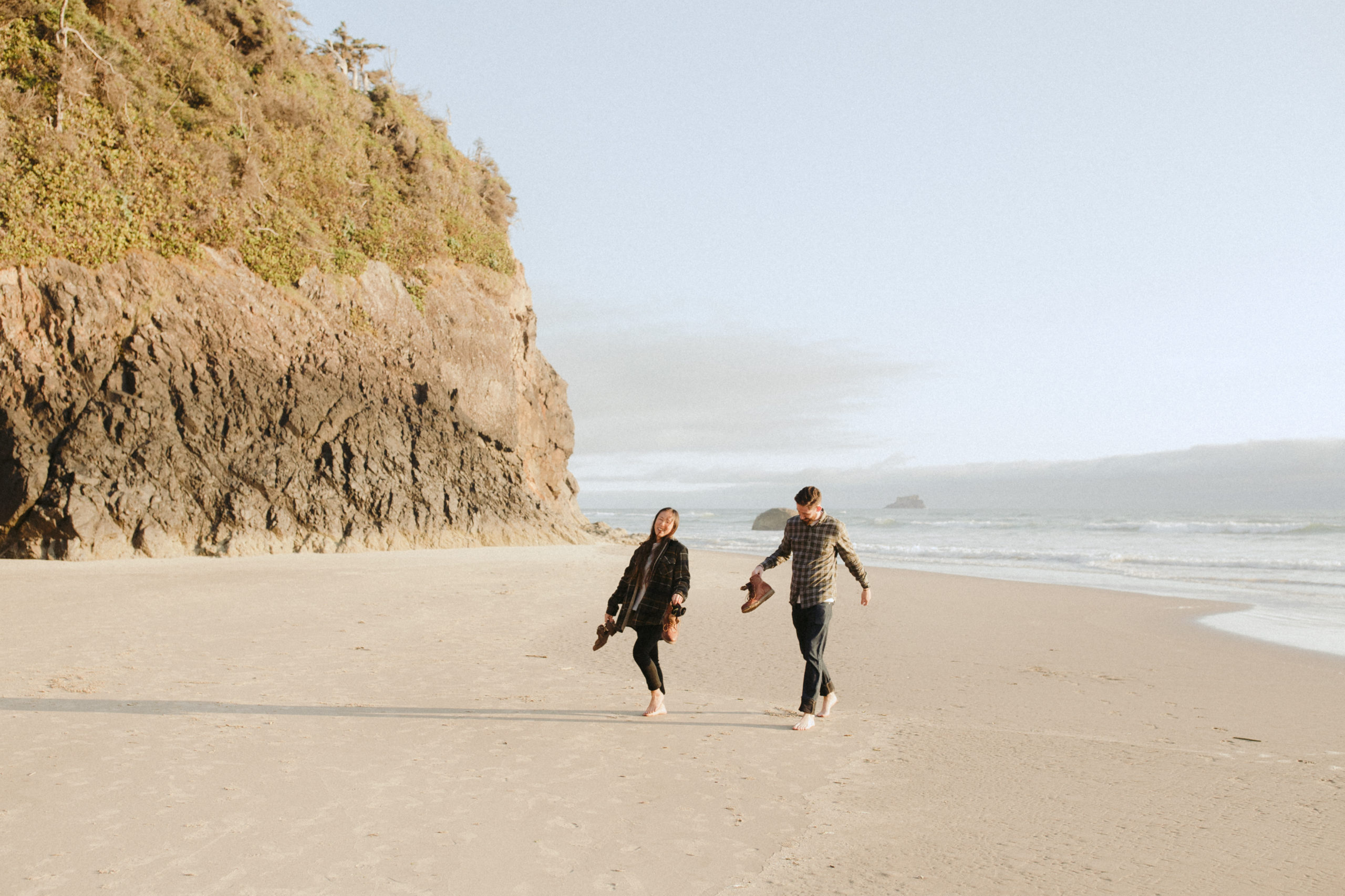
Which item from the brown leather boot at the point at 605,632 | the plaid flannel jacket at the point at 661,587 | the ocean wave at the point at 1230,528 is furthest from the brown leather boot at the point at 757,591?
the ocean wave at the point at 1230,528

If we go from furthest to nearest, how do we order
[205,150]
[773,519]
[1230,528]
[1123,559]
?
[773,519] < [1230,528] < [1123,559] < [205,150]

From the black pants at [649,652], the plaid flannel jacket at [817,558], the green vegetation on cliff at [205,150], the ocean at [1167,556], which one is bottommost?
the ocean at [1167,556]

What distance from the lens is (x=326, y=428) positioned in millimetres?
20188

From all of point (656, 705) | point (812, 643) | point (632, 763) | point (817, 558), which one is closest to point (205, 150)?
point (656, 705)

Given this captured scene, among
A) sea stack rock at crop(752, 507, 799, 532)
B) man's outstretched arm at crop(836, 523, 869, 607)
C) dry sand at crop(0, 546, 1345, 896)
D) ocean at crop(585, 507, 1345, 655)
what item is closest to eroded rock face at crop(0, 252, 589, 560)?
dry sand at crop(0, 546, 1345, 896)

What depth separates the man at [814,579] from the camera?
20.6ft

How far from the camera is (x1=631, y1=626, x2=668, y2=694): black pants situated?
20.7ft

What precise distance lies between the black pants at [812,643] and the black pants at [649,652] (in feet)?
3.50

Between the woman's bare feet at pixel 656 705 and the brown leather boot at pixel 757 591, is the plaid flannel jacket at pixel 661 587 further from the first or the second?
the woman's bare feet at pixel 656 705

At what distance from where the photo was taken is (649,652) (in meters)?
6.39

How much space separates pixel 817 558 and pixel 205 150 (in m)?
19.9

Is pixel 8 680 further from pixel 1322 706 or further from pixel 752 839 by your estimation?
pixel 1322 706

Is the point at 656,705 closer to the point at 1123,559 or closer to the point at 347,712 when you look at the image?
the point at 347,712

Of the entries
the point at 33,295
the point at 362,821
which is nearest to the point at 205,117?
the point at 33,295
